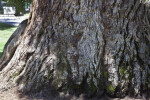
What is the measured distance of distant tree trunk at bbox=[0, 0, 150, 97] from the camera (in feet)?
15.1

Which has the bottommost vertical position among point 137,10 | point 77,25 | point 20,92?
point 20,92

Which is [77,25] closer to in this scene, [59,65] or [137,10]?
[59,65]

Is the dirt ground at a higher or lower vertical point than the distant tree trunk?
lower

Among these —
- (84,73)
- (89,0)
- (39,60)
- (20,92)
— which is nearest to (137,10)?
(89,0)

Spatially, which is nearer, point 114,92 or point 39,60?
point 114,92

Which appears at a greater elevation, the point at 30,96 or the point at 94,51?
the point at 94,51

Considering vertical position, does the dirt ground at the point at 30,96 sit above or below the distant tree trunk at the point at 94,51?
below

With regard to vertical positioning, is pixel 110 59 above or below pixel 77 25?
below

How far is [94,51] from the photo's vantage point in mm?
4645

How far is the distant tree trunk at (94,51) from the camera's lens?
4605 mm

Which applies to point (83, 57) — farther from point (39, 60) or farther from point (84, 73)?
point (39, 60)

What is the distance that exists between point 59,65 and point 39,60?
1.42 ft

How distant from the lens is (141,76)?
4676mm

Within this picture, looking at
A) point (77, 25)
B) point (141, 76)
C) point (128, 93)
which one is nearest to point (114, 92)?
point (128, 93)
